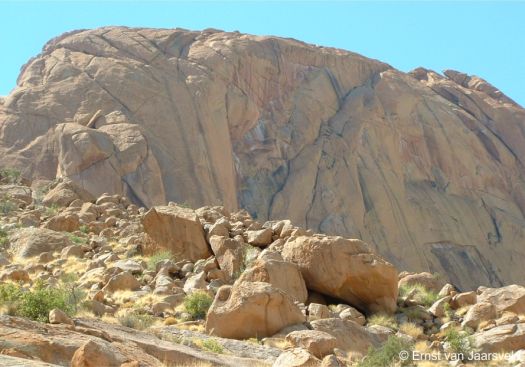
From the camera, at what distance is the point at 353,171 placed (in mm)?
55750

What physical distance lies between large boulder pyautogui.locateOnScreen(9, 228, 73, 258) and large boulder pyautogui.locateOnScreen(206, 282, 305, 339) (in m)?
8.44

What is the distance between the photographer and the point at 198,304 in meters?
15.9

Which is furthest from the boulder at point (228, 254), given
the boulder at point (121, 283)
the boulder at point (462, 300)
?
the boulder at point (462, 300)

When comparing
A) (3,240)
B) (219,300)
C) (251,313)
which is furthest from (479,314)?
(3,240)

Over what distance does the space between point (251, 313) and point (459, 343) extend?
360cm

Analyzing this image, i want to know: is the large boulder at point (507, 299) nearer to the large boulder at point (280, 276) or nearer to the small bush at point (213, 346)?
the large boulder at point (280, 276)

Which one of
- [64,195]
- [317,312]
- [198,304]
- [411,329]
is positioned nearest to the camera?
[317,312]

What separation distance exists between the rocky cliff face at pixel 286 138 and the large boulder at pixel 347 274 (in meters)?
23.8

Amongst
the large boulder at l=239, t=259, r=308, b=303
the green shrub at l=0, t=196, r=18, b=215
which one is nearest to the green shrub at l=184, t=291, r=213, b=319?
the large boulder at l=239, t=259, r=308, b=303

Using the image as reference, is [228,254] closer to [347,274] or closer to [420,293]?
[347,274]

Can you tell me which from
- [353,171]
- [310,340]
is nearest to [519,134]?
[353,171]

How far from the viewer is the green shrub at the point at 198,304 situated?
15.8m

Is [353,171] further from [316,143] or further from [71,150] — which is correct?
[71,150]

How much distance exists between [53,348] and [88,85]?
3859 cm
